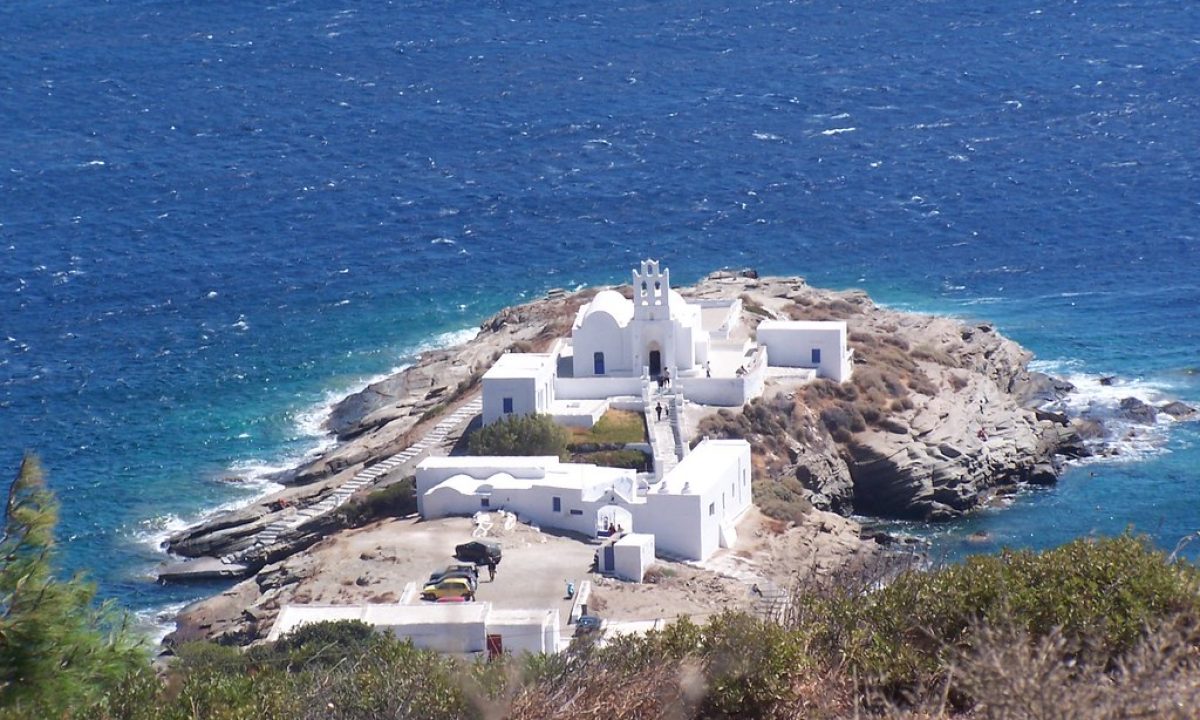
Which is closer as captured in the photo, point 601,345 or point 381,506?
point 381,506

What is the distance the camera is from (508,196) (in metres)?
107

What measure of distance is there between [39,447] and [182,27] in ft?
269

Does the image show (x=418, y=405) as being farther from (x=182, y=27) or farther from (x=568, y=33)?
(x=182, y=27)

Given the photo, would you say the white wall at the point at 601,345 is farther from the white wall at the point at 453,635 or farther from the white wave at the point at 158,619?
the white wall at the point at 453,635

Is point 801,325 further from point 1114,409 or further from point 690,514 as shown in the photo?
point 690,514

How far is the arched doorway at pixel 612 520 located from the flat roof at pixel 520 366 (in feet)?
25.9

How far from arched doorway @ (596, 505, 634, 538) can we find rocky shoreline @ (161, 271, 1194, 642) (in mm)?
6127

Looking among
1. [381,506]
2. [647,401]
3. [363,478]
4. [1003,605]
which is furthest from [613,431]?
[1003,605]

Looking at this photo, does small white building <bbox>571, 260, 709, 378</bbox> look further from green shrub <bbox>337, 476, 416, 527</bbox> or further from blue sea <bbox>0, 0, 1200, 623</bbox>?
blue sea <bbox>0, 0, 1200, 623</bbox>

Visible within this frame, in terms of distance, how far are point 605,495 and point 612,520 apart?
0.85 metres

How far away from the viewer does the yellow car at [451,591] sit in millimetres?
48906

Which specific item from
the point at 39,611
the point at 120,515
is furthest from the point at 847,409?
the point at 39,611

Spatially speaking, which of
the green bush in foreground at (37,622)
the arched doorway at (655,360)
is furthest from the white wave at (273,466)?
the green bush in foreground at (37,622)

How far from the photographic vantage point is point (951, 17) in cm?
14175
